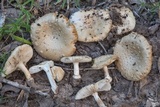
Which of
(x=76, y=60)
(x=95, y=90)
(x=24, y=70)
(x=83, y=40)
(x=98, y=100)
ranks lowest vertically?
(x=98, y=100)

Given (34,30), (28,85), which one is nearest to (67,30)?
(34,30)

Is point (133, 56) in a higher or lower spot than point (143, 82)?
higher

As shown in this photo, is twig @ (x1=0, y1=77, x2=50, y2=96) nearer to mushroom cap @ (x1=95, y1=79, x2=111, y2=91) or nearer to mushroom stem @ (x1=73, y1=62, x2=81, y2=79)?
mushroom stem @ (x1=73, y1=62, x2=81, y2=79)

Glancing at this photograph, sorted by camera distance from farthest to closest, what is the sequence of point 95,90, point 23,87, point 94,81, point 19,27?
point 19,27 < point 94,81 < point 23,87 < point 95,90

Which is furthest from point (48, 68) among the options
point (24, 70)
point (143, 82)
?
point (143, 82)

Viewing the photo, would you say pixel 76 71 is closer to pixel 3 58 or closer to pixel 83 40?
pixel 83 40

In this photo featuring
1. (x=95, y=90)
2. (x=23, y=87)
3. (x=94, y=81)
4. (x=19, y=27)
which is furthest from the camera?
(x=19, y=27)

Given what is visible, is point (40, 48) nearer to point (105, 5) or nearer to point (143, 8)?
point (105, 5)
